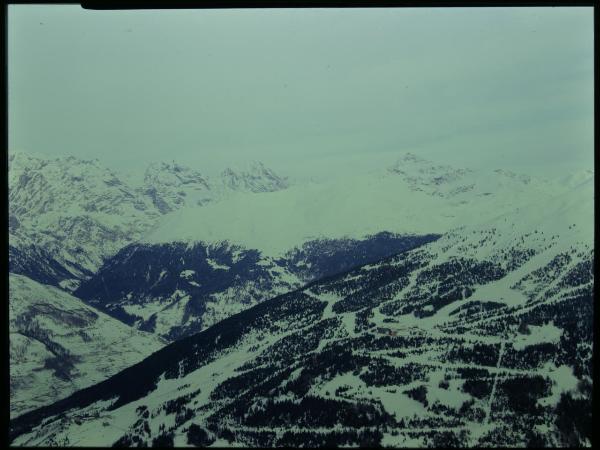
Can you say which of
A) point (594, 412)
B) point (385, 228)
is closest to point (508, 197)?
point (385, 228)

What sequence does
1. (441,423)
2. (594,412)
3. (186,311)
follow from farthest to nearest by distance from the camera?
(186,311) → (441,423) → (594,412)

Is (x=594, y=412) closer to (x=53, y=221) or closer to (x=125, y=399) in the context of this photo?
(x=125, y=399)

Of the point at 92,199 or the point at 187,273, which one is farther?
the point at 187,273

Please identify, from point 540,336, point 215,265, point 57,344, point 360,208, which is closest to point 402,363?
point 540,336

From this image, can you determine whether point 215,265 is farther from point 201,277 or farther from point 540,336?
point 540,336

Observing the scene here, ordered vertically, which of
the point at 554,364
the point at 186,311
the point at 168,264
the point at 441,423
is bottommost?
the point at 441,423

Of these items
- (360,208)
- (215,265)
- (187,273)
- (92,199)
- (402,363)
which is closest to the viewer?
(402,363)

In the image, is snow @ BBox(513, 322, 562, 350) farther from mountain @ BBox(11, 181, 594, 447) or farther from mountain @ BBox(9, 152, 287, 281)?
mountain @ BBox(9, 152, 287, 281)
